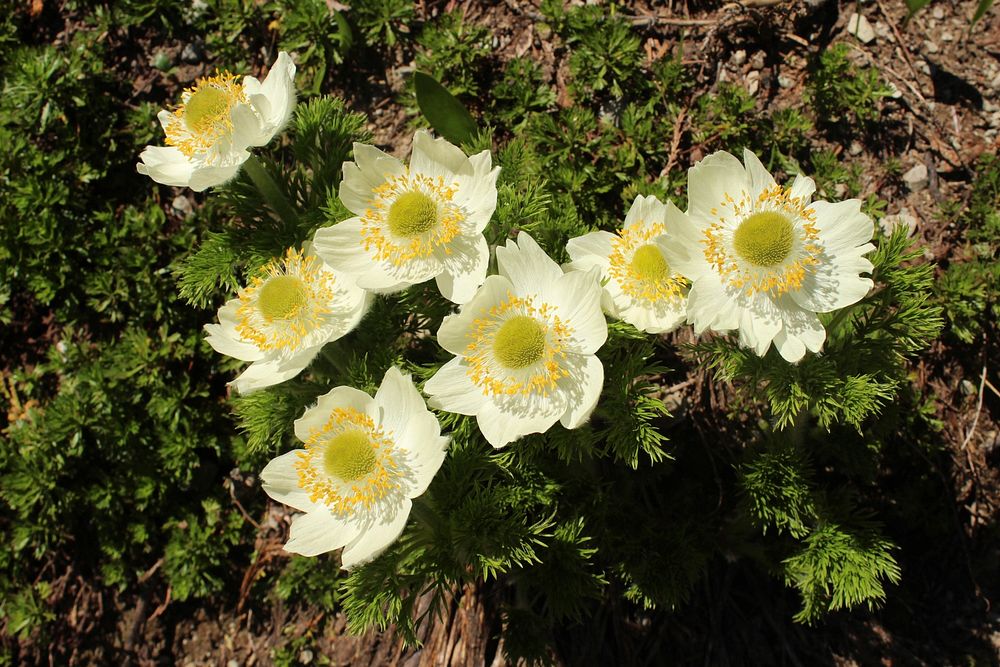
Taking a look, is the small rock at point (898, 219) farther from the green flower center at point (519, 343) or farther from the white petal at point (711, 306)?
the green flower center at point (519, 343)

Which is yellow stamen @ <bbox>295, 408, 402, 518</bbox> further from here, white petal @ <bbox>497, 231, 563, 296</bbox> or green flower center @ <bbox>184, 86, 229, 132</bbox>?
green flower center @ <bbox>184, 86, 229, 132</bbox>

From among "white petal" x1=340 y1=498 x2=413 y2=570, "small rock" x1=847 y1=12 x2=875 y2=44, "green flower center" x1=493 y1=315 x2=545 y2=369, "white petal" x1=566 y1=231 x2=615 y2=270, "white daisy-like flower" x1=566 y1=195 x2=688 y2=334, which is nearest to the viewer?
"white petal" x1=340 y1=498 x2=413 y2=570

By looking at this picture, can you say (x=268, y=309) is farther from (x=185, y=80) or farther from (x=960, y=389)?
(x=960, y=389)

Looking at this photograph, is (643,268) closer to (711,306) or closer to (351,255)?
(711,306)

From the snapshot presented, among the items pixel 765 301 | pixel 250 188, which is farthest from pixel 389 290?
pixel 765 301

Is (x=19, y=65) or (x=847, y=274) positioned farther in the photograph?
(x=19, y=65)

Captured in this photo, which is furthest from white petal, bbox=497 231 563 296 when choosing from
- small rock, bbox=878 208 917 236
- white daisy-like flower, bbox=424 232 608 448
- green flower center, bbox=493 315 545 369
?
small rock, bbox=878 208 917 236

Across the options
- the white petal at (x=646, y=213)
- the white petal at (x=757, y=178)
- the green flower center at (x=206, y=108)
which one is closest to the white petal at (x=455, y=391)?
the white petal at (x=646, y=213)
